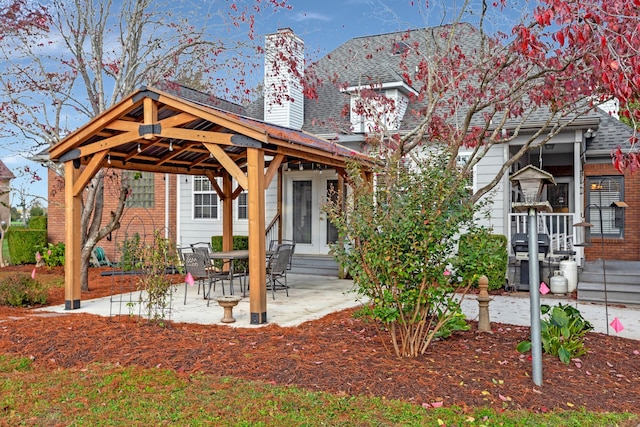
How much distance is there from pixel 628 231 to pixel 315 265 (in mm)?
8055

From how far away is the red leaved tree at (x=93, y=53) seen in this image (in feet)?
35.8

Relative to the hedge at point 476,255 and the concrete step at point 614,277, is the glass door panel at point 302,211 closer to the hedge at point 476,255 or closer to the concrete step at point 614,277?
the concrete step at point 614,277

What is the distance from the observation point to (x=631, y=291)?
29.7 ft

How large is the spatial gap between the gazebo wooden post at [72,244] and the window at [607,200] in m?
11.9

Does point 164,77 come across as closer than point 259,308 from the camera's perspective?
No

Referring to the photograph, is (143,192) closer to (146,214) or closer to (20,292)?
(146,214)

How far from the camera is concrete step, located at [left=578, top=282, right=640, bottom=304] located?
9008 millimetres

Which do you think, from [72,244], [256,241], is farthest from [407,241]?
[72,244]

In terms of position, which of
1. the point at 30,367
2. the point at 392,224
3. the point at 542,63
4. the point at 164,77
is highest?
the point at 164,77

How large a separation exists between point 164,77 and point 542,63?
8.16 metres

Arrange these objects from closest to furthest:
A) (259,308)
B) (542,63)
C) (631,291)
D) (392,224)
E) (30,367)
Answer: (392,224), (30,367), (542,63), (259,308), (631,291)

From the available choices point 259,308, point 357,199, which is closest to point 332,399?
point 357,199

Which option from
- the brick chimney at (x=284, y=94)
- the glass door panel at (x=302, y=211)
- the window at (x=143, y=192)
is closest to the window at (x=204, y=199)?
the window at (x=143, y=192)

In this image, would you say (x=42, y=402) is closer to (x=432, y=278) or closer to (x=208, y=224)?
(x=432, y=278)
